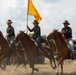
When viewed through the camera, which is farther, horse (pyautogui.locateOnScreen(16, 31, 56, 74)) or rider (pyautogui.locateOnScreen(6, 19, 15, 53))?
rider (pyautogui.locateOnScreen(6, 19, 15, 53))

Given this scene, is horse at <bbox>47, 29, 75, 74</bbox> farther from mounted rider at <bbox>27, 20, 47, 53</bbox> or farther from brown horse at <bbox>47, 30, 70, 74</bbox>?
mounted rider at <bbox>27, 20, 47, 53</bbox>

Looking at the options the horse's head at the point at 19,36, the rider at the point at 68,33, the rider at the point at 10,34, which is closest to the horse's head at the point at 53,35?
the rider at the point at 68,33

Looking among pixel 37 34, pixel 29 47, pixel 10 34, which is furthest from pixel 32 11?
pixel 29 47

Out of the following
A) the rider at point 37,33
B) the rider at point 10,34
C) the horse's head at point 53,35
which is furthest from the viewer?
the rider at point 10,34

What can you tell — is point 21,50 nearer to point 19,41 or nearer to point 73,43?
point 19,41

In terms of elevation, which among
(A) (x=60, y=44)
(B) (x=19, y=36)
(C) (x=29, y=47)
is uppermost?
(B) (x=19, y=36)

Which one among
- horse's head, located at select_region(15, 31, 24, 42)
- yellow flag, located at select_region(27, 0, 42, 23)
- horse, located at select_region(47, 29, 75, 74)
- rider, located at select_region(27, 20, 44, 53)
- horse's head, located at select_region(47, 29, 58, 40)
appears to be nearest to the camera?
horse's head, located at select_region(47, 29, 58, 40)

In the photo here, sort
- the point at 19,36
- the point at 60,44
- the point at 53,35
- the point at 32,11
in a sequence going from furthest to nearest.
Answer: the point at 32,11, the point at 19,36, the point at 60,44, the point at 53,35

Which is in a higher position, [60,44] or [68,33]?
[68,33]

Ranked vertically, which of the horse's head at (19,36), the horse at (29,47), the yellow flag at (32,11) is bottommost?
the horse at (29,47)

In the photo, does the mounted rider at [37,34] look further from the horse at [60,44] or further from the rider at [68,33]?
the rider at [68,33]

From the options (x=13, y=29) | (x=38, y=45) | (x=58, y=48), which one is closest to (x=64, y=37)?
(x=58, y=48)

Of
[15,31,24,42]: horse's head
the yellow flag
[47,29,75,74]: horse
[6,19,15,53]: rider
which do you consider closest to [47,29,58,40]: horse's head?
[47,29,75,74]: horse

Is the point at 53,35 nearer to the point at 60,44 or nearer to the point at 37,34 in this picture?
the point at 60,44
